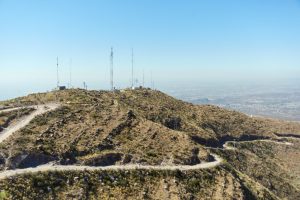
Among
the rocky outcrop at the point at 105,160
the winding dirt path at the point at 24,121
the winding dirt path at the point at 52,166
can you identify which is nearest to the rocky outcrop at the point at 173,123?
→ the winding dirt path at the point at 52,166

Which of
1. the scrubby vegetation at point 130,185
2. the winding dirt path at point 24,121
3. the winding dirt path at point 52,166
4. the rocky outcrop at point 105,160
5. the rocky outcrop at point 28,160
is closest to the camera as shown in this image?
the scrubby vegetation at point 130,185

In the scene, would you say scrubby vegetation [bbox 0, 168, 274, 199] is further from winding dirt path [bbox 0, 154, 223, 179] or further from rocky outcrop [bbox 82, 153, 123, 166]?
rocky outcrop [bbox 82, 153, 123, 166]

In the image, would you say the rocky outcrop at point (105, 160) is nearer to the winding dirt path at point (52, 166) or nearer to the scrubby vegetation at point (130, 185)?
the winding dirt path at point (52, 166)

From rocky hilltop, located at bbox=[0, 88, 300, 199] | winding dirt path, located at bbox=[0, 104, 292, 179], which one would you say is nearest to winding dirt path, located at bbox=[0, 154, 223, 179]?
winding dirt path, located at bbox=[0, 104, 292, 179]

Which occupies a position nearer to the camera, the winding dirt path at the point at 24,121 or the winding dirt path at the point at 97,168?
the winding dirt path at the point at 97,168

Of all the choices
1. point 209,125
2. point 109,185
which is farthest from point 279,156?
point 109,185
